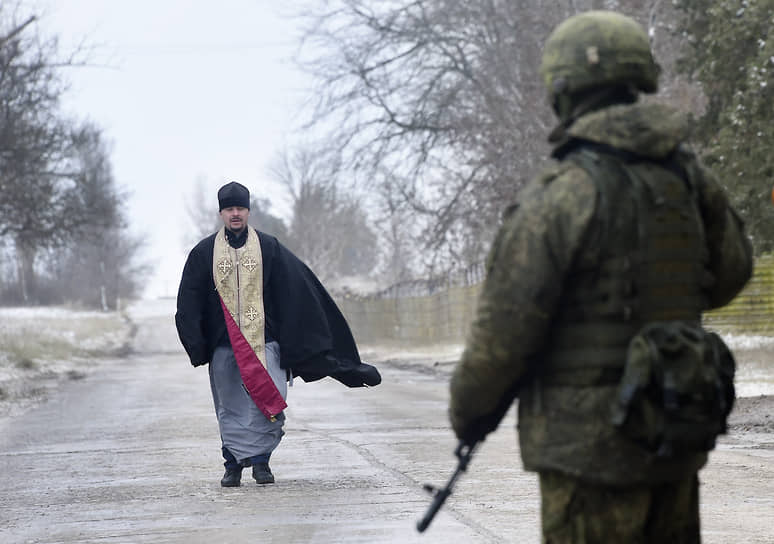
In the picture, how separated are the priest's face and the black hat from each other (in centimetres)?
3

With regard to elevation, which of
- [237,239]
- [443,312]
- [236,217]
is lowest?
[443,312]

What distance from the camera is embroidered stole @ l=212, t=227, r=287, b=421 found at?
969 cm

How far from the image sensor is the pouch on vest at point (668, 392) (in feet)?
11.6

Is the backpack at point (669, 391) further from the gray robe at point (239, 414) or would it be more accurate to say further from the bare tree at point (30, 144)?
the bare tree at point (30, 144)

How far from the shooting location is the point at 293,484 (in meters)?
9.57

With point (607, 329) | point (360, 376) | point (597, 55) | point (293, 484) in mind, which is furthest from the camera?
point (360, 376)

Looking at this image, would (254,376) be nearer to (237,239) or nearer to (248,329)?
(248,329)

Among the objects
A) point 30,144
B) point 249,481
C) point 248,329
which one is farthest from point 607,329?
point 30,144

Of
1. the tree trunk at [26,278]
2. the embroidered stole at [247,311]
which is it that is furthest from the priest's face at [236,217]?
the tree trunk at [26,278]

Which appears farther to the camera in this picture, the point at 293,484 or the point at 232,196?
the point at 232,196

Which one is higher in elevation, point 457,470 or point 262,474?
point 457,470

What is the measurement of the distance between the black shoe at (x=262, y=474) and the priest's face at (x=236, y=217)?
1563mm

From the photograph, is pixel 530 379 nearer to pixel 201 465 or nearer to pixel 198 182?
pixel 201 465

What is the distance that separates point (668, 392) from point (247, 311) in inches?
254
